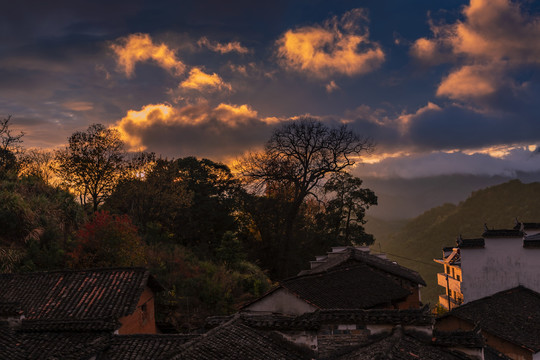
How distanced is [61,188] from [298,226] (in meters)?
23.2

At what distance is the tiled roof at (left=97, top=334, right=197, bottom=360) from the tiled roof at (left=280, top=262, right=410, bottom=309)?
7.07 metres

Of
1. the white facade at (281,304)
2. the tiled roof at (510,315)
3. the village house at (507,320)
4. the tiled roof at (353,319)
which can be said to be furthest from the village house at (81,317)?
the tiled roof at (510,315)

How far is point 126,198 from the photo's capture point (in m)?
35.2

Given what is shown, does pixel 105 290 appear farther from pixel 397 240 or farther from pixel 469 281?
pixel 397 240

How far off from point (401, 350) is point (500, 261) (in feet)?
63.2

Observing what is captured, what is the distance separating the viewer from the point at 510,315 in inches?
819

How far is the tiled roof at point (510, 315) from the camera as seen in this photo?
18.4 m

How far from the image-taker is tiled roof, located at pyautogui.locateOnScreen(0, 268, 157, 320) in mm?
16453

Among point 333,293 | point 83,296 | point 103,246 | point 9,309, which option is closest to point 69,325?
point 9,309

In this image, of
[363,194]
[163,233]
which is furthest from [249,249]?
[363,194]

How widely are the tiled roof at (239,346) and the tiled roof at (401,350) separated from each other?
1543 mm

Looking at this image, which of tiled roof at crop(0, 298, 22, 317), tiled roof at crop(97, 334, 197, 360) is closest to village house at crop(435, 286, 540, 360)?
tiled roof at crop(97, 334, 197, 360)

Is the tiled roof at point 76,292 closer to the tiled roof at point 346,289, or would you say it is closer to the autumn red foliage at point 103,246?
the autumn red foliage at point 103,246

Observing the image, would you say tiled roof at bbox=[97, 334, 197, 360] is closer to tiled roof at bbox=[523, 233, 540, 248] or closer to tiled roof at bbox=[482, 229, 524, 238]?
tiled roof at bbox=[482, 229, 524, 238]
